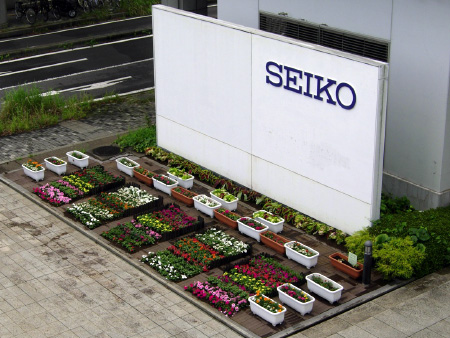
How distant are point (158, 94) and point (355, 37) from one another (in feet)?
20.4

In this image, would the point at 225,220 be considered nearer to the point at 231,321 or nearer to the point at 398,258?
the point at 231,321

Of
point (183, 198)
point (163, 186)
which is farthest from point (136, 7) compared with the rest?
point (183, 198)

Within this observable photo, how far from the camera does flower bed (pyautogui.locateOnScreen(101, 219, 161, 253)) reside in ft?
56.4

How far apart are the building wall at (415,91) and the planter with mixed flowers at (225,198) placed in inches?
143

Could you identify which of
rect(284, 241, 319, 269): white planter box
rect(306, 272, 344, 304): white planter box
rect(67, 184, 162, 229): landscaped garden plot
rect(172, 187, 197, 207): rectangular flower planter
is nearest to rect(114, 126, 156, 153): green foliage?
rect(67, 184, 162, 229): landscaped garden plot

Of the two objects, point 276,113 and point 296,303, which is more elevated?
point 276,113

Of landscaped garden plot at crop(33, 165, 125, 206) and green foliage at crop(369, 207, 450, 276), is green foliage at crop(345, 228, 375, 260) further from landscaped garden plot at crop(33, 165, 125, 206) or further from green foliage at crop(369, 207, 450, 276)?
landscaped garden plot at crop(33, 165, 125, 206)

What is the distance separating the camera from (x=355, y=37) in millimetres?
18594

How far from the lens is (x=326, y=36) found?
19375 millimetres

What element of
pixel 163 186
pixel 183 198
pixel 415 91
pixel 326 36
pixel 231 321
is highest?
pixel 326 36

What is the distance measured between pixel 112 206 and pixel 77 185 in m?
1.62

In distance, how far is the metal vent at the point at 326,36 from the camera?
59.6 ft

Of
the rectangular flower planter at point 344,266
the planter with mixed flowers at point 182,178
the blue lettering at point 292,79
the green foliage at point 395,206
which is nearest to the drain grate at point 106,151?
the planter with mixed flowers at point 182,178

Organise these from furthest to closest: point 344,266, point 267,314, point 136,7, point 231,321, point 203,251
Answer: point 136,7 < point 203,251 < point 344,266 < point 231,321 < point 267,314
